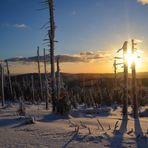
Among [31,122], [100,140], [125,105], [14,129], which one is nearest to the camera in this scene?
[100,140]

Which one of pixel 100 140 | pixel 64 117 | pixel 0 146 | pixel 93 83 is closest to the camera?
pixel 0 146

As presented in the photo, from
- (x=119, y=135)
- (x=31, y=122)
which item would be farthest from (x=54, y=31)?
(x=119, y=135)

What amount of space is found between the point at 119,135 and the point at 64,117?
6.52m

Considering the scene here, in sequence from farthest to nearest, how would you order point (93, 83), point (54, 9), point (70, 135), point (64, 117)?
point (93, 83)
point (54, 9)
point (64, 117)
point (70, 135)

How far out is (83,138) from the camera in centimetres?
924

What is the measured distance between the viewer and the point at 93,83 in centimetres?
10594

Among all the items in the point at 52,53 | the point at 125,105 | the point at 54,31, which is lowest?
the point at 125,105

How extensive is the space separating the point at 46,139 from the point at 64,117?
707 cm

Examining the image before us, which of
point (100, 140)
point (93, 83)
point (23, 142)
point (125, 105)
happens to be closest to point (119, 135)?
point (100, 140)

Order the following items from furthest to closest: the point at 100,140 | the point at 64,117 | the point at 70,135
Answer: the point at 64,117, the point at 70,135, the point at 100,140

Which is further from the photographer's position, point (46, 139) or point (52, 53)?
point (52, 53)

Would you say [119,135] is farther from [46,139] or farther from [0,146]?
[0,146]

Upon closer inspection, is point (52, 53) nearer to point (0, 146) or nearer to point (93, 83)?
→ point (0, 146)

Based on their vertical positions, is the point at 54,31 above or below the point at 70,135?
above
